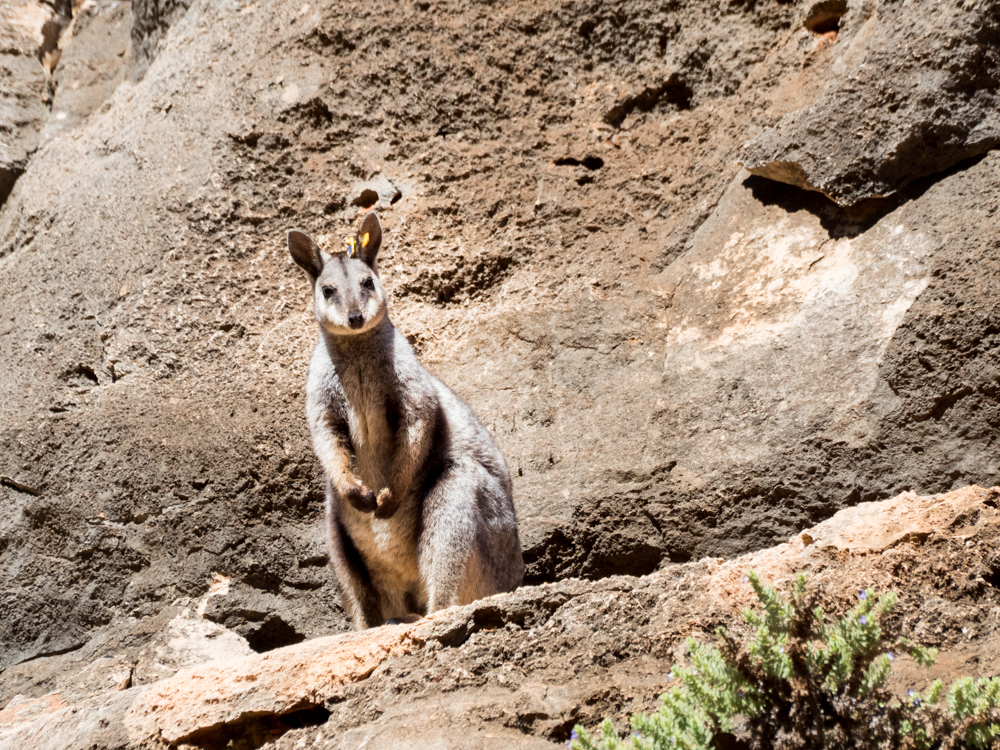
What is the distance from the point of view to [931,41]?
5.57 meters

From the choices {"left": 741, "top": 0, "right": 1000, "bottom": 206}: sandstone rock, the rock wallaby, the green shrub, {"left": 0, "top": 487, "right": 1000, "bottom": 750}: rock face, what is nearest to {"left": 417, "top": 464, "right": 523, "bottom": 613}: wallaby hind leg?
the rock wallaby

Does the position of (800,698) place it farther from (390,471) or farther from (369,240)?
(369,240)

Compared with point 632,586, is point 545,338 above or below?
above

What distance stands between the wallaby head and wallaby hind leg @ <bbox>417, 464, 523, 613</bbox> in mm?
935

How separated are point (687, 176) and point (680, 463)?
233 cm

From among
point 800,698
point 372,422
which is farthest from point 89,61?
point 800,698

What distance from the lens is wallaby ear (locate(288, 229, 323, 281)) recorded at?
17.6 feet

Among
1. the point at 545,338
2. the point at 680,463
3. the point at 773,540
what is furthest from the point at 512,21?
the point at 773,540

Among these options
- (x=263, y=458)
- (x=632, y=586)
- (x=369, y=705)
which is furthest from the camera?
(x=263, y=458)

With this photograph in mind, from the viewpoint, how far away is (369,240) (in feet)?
17.8

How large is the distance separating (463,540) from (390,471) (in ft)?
1.91

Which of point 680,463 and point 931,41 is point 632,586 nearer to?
point 680,463

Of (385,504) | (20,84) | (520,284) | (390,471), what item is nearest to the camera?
(385,504)

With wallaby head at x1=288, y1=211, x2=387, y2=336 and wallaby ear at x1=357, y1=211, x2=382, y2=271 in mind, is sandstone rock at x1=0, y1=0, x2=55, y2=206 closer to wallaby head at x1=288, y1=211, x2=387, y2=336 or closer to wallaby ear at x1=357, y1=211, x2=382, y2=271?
wallaby head at x1=288, y1=211, x2=387, y2=336
